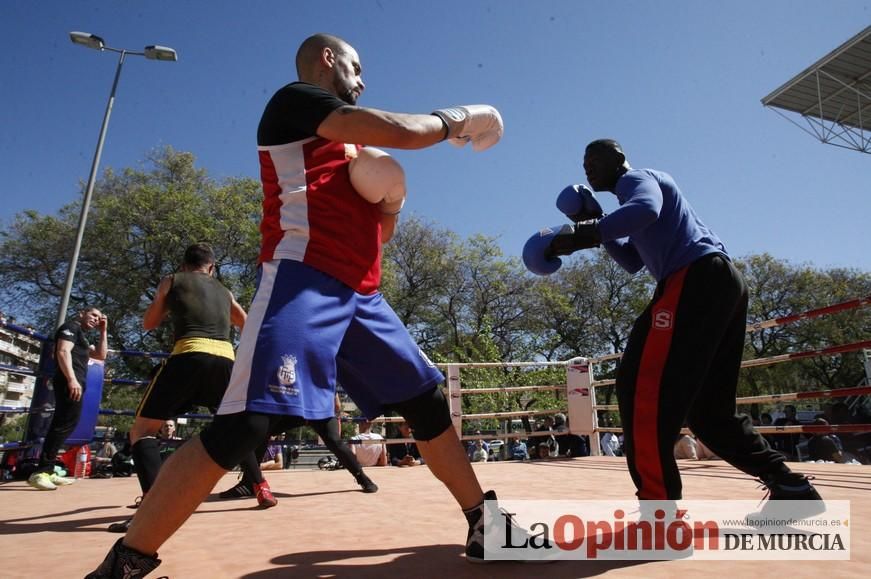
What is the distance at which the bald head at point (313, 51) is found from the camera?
70.2 inches

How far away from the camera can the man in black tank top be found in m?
2.75

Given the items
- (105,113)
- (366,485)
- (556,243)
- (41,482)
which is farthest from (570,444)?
(105,113)

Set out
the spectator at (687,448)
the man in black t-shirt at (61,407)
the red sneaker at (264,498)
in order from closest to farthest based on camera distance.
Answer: the red sneaker at (264,498) → the man in black t-shirt at (61,407) → the spectator at (687,448)

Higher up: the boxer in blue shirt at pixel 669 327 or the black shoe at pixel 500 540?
the boxer in blue shirt at pixel 669 327

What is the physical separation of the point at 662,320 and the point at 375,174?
110 centimetres

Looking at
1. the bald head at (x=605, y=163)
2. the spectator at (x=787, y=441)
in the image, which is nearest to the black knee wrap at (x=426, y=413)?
the bald head at (x=605, y=163)

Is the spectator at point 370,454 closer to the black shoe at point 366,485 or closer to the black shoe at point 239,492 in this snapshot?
the black shoe at point 366,485

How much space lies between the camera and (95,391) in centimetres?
544

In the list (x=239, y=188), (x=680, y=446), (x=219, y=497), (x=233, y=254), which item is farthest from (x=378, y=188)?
(x=239, y=188)

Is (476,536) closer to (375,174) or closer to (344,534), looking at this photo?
(344,534)

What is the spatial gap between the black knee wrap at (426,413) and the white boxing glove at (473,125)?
82 cm

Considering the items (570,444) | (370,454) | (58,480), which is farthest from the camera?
(570,444)

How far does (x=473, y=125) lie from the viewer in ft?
5.56

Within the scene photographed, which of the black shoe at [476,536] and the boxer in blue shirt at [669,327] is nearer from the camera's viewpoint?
the black shoe at [476,536]
